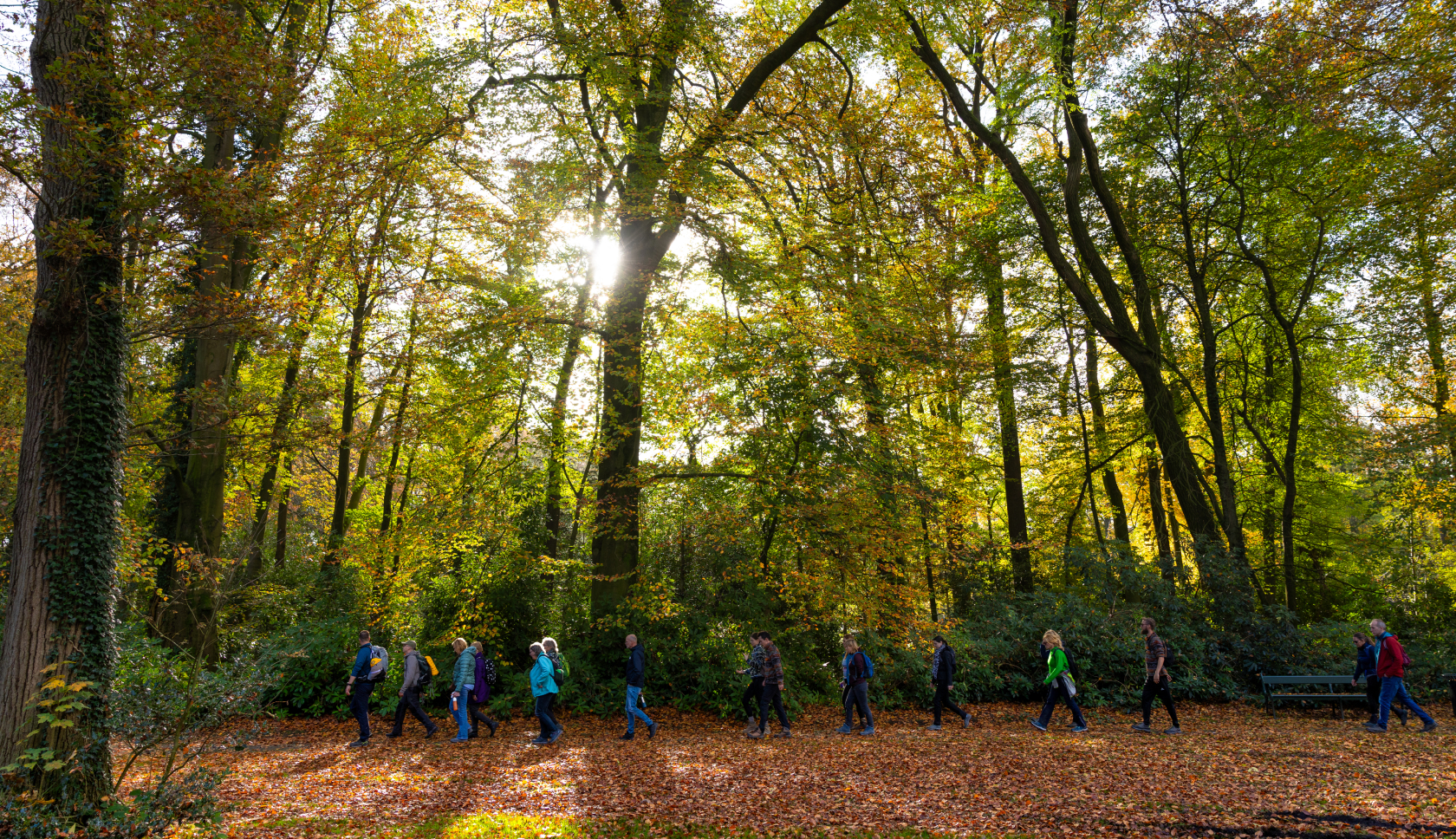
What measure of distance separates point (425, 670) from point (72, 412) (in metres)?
6.40

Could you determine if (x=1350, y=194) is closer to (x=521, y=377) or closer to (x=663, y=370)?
(x=663, y=370)

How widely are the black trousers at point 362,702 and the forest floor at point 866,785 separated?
0.81ft

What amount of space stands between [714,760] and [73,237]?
8094 millimetres

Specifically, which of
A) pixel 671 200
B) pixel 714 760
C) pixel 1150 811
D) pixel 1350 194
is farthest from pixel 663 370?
pixel 1350 194

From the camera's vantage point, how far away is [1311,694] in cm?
1179

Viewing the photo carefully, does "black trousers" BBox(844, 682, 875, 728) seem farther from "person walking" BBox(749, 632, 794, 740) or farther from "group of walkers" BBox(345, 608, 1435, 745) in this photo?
"person walking" BBox(749, 632, 794, 740)

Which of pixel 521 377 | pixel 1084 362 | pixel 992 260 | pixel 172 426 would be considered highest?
pixel 992 260

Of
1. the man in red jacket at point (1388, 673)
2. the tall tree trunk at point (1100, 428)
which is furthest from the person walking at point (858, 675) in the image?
the tall tree trunk at point (1100, 428)

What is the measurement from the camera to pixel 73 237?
6035mm

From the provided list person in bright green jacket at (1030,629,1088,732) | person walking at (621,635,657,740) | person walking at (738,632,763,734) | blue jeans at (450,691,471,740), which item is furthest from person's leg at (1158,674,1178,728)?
blue jeans at (450,691,471,740)

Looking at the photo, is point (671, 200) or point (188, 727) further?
point (671, 200)

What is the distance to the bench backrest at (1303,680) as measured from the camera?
11852 mm

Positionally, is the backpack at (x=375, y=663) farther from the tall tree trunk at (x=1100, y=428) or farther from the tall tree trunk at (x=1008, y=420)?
the tall tree trunk at (x=1100, y=428)

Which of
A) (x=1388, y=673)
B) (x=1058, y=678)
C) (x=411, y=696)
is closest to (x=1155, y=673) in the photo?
(x=1058, y=678)
